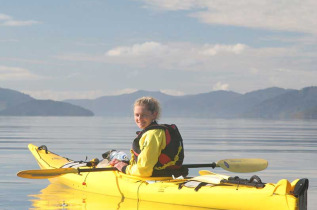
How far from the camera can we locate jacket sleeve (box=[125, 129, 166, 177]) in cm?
859

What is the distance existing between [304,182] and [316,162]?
10054mm

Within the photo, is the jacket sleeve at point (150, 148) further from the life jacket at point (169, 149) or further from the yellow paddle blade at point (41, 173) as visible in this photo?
the yellow paddle blade at point (41, 173)

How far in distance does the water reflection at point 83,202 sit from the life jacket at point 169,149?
1.96 feet

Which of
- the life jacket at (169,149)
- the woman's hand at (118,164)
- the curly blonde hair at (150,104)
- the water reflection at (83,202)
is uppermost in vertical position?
the curly blonde hair at (150,104)

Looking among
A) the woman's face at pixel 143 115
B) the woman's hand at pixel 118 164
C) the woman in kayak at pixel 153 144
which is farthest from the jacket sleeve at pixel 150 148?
the woman's hand at pixel 118 164

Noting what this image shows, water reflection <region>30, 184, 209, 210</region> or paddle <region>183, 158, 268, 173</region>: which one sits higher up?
paddle <region>183, 158, 268, 173</region>

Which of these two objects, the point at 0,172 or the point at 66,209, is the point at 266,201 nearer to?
the point at 66,209

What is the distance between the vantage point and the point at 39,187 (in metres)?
11.2

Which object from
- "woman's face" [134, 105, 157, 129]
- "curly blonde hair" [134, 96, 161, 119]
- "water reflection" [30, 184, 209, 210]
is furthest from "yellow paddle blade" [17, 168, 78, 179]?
"curly blonde hair" [134, 96, 161, 119]

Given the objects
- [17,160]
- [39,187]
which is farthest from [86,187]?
[17,160]

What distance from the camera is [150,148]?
8586mm

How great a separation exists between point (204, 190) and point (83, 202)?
2163mm

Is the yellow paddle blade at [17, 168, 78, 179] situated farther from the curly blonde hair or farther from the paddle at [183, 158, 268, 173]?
the paddle at [183, 158, 268, 173]

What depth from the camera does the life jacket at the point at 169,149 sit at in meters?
8.71
